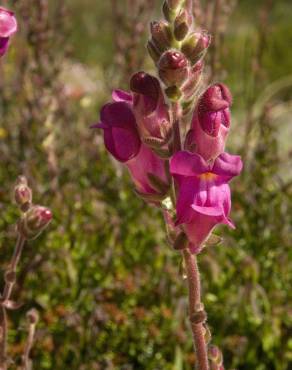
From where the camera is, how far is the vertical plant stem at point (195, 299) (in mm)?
1363

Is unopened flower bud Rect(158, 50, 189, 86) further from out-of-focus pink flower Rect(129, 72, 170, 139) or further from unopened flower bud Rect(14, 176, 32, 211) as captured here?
unopened flower bud Rect(14, 176, 32, 211)

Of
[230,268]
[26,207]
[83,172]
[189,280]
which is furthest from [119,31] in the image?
[189,280]

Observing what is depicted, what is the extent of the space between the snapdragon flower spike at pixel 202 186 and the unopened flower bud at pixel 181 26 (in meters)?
0.24

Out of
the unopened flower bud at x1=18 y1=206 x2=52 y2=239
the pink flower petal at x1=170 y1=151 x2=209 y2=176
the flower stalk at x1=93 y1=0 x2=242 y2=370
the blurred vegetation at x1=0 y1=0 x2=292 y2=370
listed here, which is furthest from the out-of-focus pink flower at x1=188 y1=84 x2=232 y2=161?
the blurred vegetation at x1=0 y1=0 x2=292 y2=370

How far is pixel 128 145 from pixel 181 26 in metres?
0.25

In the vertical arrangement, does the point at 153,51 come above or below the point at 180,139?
above

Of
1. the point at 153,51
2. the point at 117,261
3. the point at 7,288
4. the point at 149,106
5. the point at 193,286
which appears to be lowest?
the point at 117,261

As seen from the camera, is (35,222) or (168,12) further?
(35,222)

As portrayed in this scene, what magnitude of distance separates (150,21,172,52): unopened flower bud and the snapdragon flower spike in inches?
9.1

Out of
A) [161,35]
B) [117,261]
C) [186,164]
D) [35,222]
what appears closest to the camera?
[186,164]

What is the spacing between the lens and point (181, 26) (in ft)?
4.39

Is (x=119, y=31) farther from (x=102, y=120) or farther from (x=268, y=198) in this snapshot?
(x=102, y=120)

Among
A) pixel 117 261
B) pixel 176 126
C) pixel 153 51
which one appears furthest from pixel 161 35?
pixel 117 261

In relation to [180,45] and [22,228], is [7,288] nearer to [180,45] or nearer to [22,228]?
[22,228]
